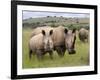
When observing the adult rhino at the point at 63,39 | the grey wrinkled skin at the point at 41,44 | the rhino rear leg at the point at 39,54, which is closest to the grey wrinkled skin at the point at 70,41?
the adult rhino at the point at 63,39

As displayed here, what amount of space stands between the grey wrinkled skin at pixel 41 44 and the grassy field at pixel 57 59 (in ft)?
0.13

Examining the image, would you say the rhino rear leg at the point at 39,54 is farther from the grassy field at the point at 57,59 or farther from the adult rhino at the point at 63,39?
the adult rhino at the point at 63,39

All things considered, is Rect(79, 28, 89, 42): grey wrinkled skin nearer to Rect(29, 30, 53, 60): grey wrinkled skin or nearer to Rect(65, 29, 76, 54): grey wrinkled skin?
Rect(65, 29, 76, 54): grey wrinkled skin

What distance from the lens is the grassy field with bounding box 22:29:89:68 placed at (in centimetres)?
191

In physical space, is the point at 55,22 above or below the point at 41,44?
above

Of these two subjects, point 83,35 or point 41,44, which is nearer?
point 41,44

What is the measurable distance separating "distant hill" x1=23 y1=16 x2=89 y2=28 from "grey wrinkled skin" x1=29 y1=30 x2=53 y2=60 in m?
0.08

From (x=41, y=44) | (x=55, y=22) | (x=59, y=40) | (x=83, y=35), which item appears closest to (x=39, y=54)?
(x=41, y=44)

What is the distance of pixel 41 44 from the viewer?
196cm

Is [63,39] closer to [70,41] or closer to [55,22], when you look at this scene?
[70,41]

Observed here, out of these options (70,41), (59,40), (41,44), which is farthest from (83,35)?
(41,44)

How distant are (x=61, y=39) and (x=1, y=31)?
56 cm

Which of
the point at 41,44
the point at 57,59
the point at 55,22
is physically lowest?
the point at 57,59

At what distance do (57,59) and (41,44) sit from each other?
0.21 meters
